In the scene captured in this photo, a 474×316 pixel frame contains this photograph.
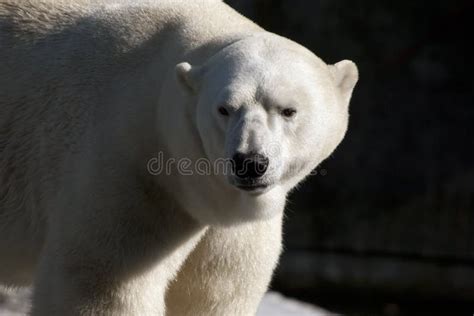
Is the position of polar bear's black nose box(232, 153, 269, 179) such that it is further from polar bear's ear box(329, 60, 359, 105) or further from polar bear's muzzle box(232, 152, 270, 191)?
polar bear's ear box(329, 60, 359, 105)

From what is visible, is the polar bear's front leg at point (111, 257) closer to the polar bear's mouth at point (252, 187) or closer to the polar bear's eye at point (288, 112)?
the polar bear's mouth at point (252, 187)

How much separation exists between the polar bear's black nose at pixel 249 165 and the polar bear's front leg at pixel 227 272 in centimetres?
52

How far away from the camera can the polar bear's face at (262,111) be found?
3.38m

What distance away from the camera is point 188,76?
3555 millimetres

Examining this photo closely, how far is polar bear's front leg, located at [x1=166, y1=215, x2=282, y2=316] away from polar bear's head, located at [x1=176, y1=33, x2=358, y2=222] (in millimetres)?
381

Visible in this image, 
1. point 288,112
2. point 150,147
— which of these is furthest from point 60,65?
point 288,112

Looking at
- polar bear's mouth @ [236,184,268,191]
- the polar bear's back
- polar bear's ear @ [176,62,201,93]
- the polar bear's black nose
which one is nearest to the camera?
the polar bear's black nose

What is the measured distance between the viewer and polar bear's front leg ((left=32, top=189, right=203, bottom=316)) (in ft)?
12.2

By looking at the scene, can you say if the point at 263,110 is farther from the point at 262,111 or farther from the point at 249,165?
the point at 249,165

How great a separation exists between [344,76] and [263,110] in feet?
1.57

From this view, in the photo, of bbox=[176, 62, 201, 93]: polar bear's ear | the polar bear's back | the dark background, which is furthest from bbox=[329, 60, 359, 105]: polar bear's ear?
the dark background

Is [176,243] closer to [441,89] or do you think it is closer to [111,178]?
[111,178]

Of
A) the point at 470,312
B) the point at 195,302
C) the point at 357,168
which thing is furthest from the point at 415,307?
the point at 195,302

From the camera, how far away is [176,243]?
3.80m
